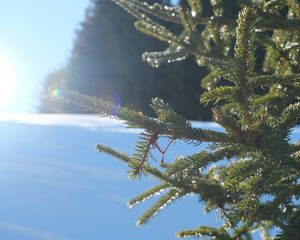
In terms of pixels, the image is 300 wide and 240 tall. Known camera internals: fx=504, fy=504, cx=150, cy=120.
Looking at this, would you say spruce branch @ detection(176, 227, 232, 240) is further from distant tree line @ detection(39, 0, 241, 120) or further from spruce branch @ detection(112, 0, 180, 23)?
distant tree line @ detection(39, 0, 241, 120)

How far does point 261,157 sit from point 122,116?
0.32 metres

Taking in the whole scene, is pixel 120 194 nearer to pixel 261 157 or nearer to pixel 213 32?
pixel 213 32

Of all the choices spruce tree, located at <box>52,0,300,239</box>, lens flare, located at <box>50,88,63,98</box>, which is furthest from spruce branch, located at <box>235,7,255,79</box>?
lens flare, located at <box>50,88,63,98</box>

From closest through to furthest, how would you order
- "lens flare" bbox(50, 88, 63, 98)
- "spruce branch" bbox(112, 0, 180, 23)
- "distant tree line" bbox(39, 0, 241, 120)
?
1. "lens flare" bbox(50, 88, 63, 98)
2. "spruce branch" bbox(112, 0, 180, 23)
3. "distant tree line" bbox(39, 0, 241, 120)

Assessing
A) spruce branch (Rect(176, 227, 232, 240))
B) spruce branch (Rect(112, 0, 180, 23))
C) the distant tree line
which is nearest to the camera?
spruce branch (Rect(176, 227, 232, 240))

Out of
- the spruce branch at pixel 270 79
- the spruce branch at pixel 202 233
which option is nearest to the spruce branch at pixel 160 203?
the spruce branch at pixel 202 233

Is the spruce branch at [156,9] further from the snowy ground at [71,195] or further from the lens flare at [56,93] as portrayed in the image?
the lens flare at [56,93]

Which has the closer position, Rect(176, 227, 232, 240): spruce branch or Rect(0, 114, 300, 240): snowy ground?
Rect(176, 227, 232, 240): spruce branch

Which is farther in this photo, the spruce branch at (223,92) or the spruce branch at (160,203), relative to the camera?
the spruce branch at (160,203)

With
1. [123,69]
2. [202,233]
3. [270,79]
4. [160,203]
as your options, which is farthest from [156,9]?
[123,69]

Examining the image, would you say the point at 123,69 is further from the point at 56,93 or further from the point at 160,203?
the point at 56,93

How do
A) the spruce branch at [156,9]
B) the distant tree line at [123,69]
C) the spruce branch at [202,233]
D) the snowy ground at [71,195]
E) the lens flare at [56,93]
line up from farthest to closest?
the distant tree line at [123,69]
the snowy ground at [71,195]
the spruce branch at [156,9]
the spruce branch at [202,233]
the lens flare at [56,93]

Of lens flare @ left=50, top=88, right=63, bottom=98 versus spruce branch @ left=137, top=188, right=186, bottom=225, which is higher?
spruce branch @ left=137, top=188, right=186, bottom=225

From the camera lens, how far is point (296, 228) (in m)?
1.36
